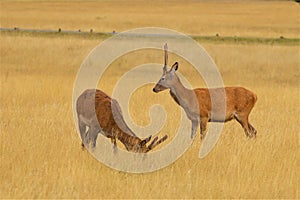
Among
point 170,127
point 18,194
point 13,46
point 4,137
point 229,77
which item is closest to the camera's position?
point 18,194

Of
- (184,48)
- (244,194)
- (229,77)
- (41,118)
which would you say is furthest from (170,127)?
(184,48)

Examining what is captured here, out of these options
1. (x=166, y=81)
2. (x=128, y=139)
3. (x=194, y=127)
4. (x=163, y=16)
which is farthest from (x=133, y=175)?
(x=163, y=16)

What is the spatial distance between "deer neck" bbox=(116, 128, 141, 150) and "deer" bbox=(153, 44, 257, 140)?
220cm

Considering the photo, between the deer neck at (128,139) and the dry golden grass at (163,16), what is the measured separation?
46015 mm

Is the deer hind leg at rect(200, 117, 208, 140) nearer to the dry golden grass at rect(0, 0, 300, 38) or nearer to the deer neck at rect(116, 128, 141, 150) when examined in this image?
the deer neck at rect(116, 128, 141, 150)

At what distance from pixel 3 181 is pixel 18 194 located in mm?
888

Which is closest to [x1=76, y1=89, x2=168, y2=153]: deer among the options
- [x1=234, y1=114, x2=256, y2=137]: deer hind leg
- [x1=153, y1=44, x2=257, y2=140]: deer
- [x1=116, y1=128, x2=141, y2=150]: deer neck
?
[x1=116, y1=128, x2=141, y2=150]: deer neck

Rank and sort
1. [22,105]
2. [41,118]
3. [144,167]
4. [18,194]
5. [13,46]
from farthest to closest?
[13,46] < [22,105] < [41,118] < [144,167] < [18,194]

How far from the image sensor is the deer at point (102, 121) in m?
10.9

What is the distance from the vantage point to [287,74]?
1340 inches

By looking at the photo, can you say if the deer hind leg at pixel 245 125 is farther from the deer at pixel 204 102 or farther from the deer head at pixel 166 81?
the deer head at pixel 166 81

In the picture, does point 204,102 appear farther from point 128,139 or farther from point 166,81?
point 128,139

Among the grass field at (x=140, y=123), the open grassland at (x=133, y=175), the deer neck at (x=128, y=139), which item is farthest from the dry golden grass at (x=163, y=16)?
the deer neck at (x=128, y=139)

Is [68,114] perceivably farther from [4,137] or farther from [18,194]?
[18,194]
